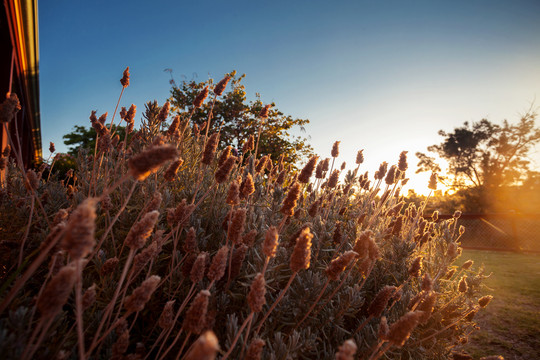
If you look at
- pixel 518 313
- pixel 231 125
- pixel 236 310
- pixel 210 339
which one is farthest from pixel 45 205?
pixel 231 125

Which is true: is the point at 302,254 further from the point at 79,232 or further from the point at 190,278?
the point at 79,232

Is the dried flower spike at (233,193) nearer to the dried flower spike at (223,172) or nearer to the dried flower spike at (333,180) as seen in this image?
the dried flower spike at (223,172)

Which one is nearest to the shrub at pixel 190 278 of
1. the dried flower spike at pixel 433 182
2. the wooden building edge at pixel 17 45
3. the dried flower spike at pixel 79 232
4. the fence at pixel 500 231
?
the dried flower spike at pixel 79 232

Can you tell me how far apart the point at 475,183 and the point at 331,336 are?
3313cm

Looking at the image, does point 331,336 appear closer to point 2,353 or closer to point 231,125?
point 2,353

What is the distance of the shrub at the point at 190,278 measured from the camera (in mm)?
809

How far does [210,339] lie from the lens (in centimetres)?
52

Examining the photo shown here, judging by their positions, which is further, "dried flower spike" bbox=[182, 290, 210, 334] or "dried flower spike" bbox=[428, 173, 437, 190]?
"dried flower spike" bbox=[428, 173, 437, 190]

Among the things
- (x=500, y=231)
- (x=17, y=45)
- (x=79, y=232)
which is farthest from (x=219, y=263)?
(x=500, y=231)

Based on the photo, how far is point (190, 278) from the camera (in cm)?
114

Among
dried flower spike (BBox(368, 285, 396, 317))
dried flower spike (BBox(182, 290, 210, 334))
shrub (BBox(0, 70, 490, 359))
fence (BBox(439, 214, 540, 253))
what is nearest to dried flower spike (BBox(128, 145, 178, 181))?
shrub (BBox(0, 70, 490, 359))

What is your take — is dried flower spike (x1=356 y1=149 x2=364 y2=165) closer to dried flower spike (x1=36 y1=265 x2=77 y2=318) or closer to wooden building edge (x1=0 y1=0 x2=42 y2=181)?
dried flower spike (x1=36 y1=265 x2=77 y2=318)

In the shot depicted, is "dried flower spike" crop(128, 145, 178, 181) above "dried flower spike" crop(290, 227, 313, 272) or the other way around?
above

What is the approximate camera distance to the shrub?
81 centimetres
